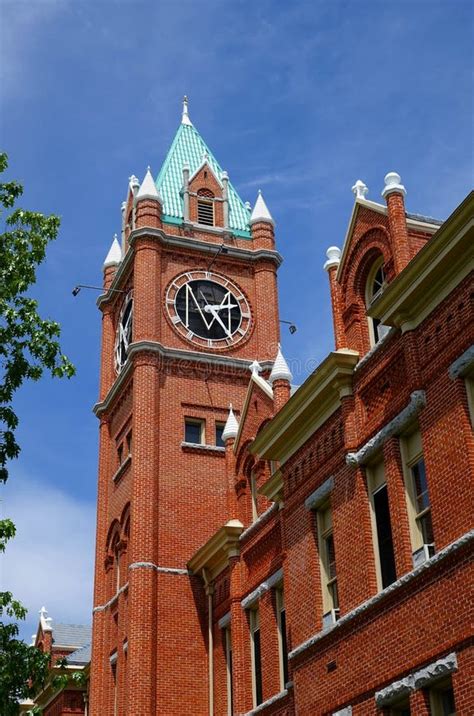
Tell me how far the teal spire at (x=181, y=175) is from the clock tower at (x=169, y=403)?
0.08 m

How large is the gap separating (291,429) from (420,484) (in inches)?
211

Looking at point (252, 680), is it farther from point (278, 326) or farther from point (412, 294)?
point (278, 326)

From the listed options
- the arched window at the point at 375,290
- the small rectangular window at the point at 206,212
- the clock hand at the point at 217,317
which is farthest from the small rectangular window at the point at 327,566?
the small rectangular window at the point at 206,212

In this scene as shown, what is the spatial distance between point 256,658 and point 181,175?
2310 centimetres

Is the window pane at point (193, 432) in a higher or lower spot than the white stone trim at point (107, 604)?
higher

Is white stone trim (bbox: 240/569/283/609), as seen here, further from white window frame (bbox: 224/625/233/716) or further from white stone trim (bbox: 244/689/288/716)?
white stone trim (bbox: 244/689/288/716)

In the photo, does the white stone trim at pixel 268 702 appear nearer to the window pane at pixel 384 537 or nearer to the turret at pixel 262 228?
the window pane at pixel 384 537

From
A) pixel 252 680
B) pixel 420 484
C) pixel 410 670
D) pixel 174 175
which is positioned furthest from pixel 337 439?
pixel 174 175

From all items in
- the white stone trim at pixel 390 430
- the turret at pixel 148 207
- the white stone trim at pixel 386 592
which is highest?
the turret at pixel 148 207

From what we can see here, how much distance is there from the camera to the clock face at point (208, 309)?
39438 millimetres

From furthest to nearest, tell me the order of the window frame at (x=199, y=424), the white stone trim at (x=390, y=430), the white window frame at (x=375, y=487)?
the window frame at (x=199, y=424) < the white window frame at (x=375, y=487) < the white stone trim at (x=390, y=430)

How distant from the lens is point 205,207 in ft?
142

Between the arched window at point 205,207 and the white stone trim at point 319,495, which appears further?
the arched window at point 205,207

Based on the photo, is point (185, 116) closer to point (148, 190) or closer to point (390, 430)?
point (148, 190)
